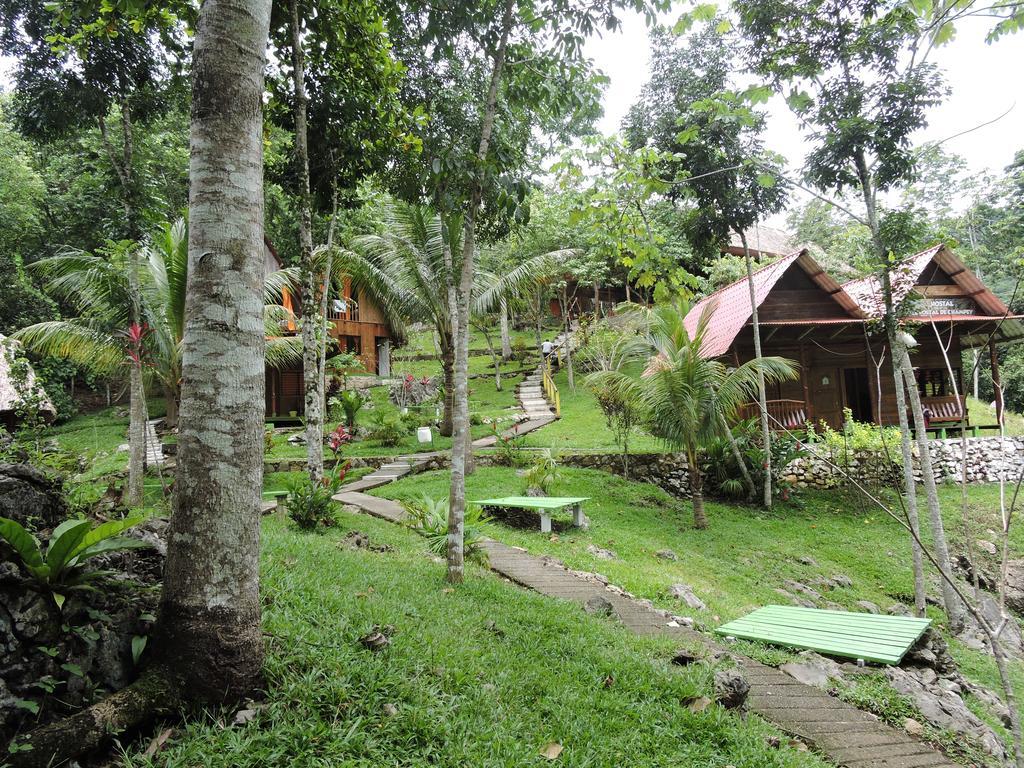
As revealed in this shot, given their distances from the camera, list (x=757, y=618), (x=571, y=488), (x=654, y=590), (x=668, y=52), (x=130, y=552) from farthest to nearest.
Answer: (x=668, y=52) → (x=571, y=488) → (x=654, y=590) → (x=757, y=618) → (x=130, y=552)

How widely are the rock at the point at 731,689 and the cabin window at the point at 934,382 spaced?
721 inches

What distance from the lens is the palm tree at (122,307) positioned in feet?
30.0

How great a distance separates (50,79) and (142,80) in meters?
1.10

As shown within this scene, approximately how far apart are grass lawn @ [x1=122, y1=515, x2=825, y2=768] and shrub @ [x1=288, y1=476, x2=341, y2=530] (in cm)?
210

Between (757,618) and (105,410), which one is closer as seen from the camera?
(757,618)

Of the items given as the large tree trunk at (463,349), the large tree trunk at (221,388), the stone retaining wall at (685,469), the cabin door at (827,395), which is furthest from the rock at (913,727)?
the cabin door at (827,395)

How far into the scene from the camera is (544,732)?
9.43ft

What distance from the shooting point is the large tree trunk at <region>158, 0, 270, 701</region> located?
2424mm

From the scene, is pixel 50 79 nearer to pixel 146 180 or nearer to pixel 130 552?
pixel 146 180

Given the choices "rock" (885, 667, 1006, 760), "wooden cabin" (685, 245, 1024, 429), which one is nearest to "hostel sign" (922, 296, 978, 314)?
"wooden cabin" (685, 245, 1024, 429)

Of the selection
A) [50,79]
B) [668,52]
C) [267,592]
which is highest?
[668,52]

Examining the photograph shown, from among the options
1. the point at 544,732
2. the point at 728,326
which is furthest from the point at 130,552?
the point at 728,326

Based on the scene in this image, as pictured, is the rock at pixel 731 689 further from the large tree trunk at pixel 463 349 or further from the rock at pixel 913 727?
the large tree trunk at pixel 463 349

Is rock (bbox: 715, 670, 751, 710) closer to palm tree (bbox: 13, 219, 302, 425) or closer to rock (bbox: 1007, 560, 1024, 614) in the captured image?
rock (bbox: 1007, 560, 1024, 614)
